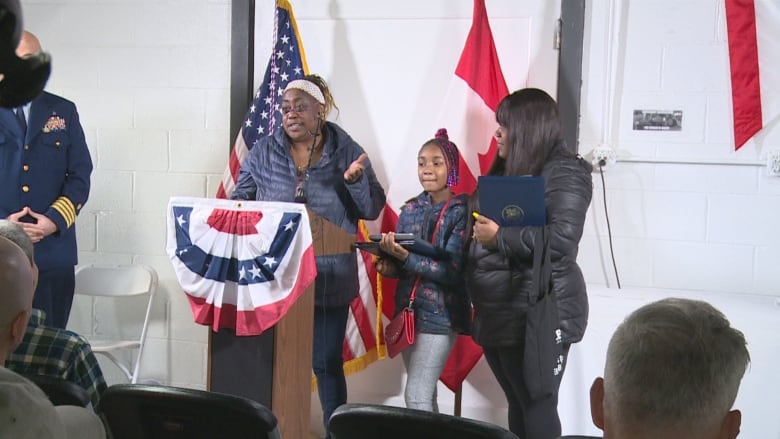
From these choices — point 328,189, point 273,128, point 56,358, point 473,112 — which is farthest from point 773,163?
point 56,358

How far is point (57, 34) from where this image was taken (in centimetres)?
359

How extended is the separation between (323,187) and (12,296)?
5.46ft

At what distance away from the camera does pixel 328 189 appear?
278 cm

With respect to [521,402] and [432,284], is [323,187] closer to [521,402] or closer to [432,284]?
[432,284]

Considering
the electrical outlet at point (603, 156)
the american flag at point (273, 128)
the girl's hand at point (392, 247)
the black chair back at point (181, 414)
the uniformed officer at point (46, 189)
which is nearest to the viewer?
the black chair back at point (181, 414)

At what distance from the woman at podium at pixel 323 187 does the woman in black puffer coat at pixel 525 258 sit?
22.2 inches

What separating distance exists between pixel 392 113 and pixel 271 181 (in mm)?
748

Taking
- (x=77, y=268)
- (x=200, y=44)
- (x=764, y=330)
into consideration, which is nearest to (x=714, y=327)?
(x=764, y=330)

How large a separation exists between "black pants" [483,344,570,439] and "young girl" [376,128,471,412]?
268 millimetres

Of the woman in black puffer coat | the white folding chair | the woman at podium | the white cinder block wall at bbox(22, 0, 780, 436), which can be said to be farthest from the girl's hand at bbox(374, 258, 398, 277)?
the white folding chair

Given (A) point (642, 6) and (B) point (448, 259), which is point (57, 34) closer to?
(B) point (448, 259)

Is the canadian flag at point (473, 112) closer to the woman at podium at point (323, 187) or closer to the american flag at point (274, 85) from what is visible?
the woman at podium at point (323, 187)

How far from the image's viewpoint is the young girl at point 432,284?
2.55 metres

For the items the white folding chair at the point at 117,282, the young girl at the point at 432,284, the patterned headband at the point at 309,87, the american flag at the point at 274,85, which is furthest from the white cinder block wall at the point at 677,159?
the white folding chair at the point at 117,282
